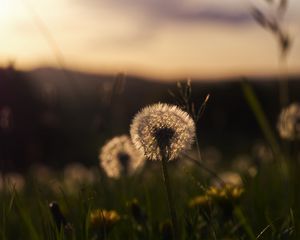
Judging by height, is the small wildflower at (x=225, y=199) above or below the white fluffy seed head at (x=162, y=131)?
below

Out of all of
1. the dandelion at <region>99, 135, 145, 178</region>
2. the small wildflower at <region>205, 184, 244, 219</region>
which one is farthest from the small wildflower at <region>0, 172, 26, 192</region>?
the small wildflower at <region>205, 184, 244, 219</region>

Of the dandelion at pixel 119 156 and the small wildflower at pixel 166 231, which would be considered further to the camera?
the dandelion at pixel 119 156

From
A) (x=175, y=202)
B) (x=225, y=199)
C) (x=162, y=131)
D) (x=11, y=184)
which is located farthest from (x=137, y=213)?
(x=162, y=131)

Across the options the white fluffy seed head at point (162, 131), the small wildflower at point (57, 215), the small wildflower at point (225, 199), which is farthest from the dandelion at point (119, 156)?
the white fluffy seed head at point (162, 131)

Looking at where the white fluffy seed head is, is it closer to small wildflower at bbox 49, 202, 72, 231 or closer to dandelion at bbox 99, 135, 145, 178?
small wildflower at bbox 49, 202, 72, 231

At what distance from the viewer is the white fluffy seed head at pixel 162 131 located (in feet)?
5.05

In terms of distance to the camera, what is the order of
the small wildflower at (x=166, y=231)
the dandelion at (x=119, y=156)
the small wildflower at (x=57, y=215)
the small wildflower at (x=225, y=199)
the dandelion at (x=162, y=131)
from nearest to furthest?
the dandelion at (x=162, y=131) < the small wildflower at (x=57, y=215) < the small wildflower at (x=166, y=231) < the small wildflower at (x=225, y=199) < the dandelion at (x=119, y=156)

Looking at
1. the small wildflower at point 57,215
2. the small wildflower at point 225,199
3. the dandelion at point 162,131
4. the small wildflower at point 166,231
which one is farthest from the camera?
the small wildflower at point 225,199

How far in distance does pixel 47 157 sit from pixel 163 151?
1228 centimetres

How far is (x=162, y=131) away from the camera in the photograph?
5.15ft

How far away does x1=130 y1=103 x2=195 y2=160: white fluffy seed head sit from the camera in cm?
154

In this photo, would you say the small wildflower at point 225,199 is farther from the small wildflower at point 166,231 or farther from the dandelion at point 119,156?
the dandelion at point 119,156

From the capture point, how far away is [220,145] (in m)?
13.2

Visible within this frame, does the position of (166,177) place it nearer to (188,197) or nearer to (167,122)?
(167,122)
